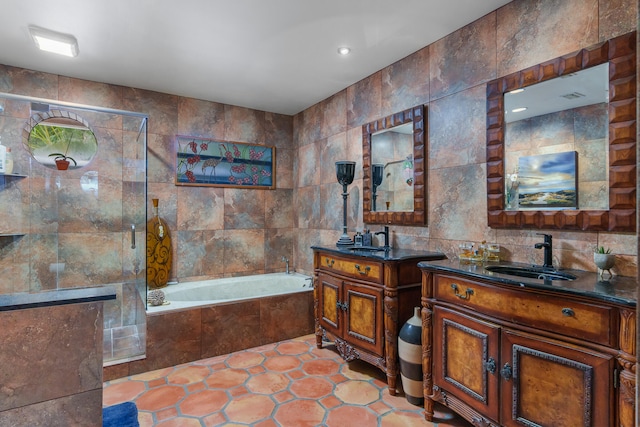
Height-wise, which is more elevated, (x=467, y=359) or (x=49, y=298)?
(x=49, y=298)

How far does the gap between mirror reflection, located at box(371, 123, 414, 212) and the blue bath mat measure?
2.32 metres

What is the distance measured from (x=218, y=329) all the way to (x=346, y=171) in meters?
1.83

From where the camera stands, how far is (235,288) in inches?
148

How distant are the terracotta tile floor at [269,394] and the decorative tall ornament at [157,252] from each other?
3.59 feet

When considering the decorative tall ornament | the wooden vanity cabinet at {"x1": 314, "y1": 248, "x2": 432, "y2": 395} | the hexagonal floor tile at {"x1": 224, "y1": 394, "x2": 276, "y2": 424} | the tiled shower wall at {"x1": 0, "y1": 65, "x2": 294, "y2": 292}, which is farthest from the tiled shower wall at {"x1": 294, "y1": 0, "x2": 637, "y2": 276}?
the decorative tall ornament

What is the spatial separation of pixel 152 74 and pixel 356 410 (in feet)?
10.7

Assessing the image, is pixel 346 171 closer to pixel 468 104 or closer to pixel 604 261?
pixel 468 104

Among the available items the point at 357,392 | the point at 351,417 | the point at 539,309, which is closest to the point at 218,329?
the point at 357,392

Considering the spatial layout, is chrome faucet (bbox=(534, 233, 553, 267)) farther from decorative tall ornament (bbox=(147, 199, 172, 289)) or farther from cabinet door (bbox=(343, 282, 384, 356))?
decorative tall ornament (bbox=(147, 199, 172, 289))

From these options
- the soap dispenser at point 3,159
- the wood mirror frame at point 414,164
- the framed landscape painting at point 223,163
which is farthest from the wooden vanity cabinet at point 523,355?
the soap dispenser at point 3,159

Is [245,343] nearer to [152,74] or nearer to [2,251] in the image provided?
[2,251]

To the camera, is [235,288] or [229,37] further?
[235,288]

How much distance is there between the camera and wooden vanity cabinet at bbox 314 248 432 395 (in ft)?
7.28

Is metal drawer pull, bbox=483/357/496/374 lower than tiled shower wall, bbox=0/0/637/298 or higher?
lower
